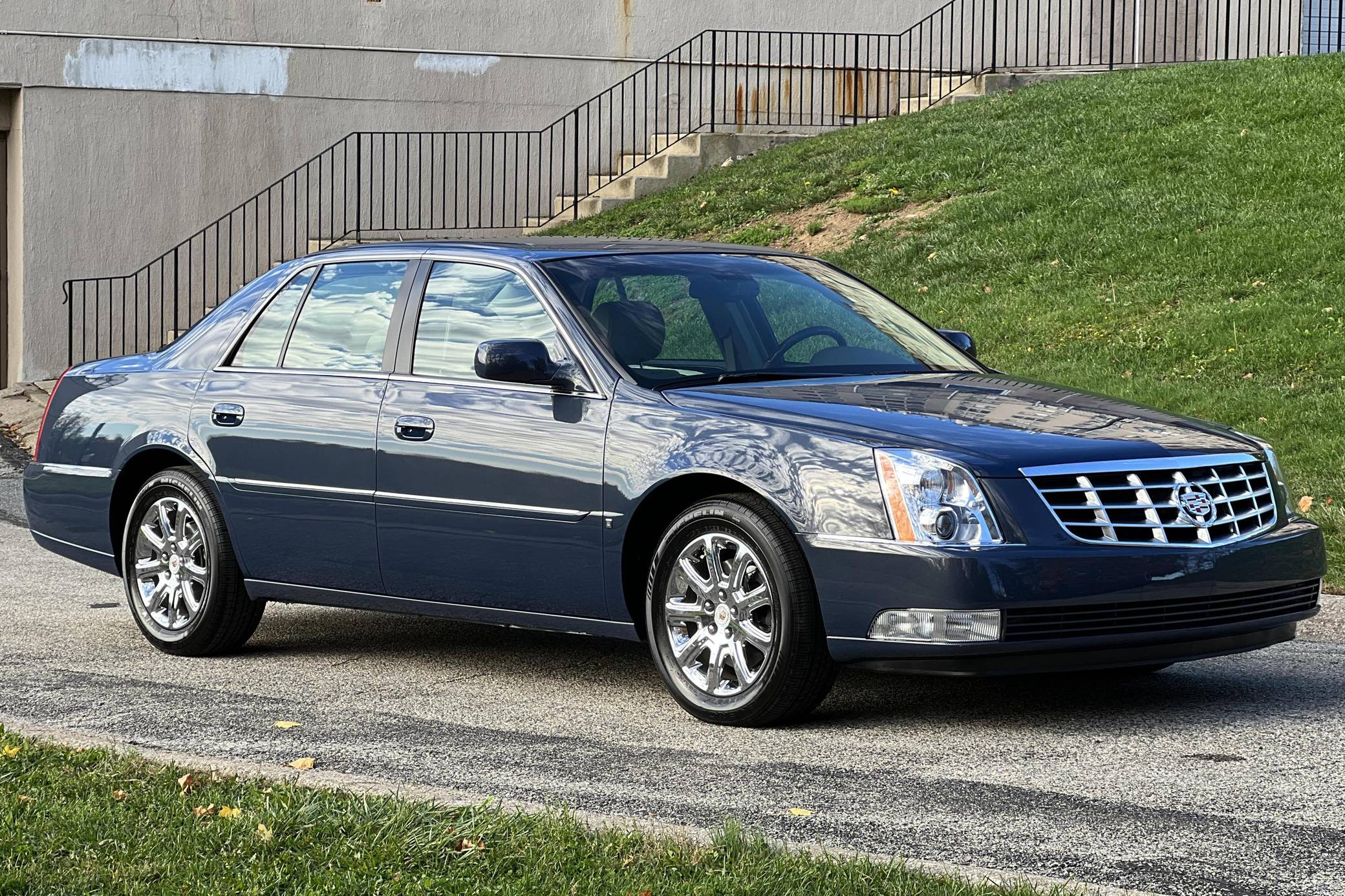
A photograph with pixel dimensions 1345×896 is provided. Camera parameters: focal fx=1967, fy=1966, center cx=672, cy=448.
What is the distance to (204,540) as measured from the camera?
7840 mm

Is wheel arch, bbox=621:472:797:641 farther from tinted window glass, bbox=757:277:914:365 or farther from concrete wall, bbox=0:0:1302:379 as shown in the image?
concrete wall, bbox=0:0:1302:379

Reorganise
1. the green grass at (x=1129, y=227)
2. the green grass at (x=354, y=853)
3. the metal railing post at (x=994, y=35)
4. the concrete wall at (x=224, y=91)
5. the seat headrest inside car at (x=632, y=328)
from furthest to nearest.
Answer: the metal railing post at (x=994, y=35) < the concrete wall at (x=224, y=91) < the green grass at (x=1129, y=227) < the seat headrest inside car at (x=632, y=328) < the green grass at (x=354, y=853)

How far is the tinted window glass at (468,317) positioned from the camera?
23.2ft

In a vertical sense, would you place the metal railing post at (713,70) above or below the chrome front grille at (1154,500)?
above

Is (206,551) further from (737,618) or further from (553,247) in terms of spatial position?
(737,618)

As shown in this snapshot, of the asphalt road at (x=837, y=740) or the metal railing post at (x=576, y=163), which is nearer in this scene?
the asphalt road at (x=837, y=740)

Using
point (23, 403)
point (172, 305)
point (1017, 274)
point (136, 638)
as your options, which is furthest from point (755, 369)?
point (172, 305)

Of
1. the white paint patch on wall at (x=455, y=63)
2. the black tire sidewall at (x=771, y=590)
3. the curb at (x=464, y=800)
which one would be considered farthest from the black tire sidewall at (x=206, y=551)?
the white paint patch on wall at (x=455, y=63)

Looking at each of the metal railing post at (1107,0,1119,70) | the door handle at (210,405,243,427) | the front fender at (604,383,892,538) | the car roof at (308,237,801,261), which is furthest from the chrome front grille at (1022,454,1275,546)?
the metal railing post at (1107,0,1119,70)

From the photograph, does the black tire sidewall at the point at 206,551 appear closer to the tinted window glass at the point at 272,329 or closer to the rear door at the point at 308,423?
the rear door at the point at 308,423

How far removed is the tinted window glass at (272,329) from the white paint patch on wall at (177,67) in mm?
13768

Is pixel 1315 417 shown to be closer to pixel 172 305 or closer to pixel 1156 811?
pixel 1156 811

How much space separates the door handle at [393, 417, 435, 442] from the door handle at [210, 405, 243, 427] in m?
0.90

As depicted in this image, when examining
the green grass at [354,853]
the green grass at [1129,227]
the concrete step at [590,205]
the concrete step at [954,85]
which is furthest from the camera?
the concrete step at [954,85]
